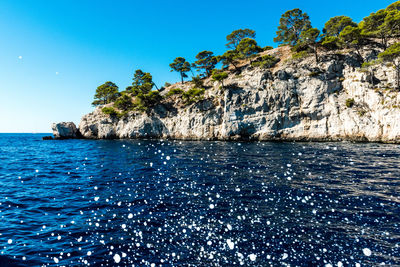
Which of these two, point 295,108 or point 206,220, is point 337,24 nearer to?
point 295,108

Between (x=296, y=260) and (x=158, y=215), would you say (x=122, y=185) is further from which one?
(x=296, y=260)

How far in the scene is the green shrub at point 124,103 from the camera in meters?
68.9

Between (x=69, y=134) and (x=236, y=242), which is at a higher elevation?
(x=69, y=134)

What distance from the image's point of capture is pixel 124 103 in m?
70.1

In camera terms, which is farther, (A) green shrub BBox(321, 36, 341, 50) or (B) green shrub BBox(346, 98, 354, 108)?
(A) green shrub BBox(321, 36, 341, 50)

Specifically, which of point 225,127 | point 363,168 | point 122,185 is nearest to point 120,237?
point 122,185

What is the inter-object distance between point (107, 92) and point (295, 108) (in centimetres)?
8208

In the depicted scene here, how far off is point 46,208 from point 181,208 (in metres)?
7.04

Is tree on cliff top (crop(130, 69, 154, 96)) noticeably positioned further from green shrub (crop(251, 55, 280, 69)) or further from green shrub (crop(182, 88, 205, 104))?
Answer: green shrub (crop(251, 55, 280, 69))

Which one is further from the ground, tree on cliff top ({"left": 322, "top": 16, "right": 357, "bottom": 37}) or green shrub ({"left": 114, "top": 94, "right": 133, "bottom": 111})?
tree on cliff top ({"left": 322, "top": 16, "right": 357, "bottom": 37})

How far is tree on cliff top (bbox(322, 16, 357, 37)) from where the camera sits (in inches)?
2103

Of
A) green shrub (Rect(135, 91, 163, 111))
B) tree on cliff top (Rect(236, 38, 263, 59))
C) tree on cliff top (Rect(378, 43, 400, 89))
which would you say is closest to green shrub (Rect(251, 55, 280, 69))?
tree on cliff top (Rect(236, 38, 263, 59))

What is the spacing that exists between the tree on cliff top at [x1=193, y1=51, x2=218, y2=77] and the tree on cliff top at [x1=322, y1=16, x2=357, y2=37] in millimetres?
37795

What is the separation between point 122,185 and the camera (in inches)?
507
